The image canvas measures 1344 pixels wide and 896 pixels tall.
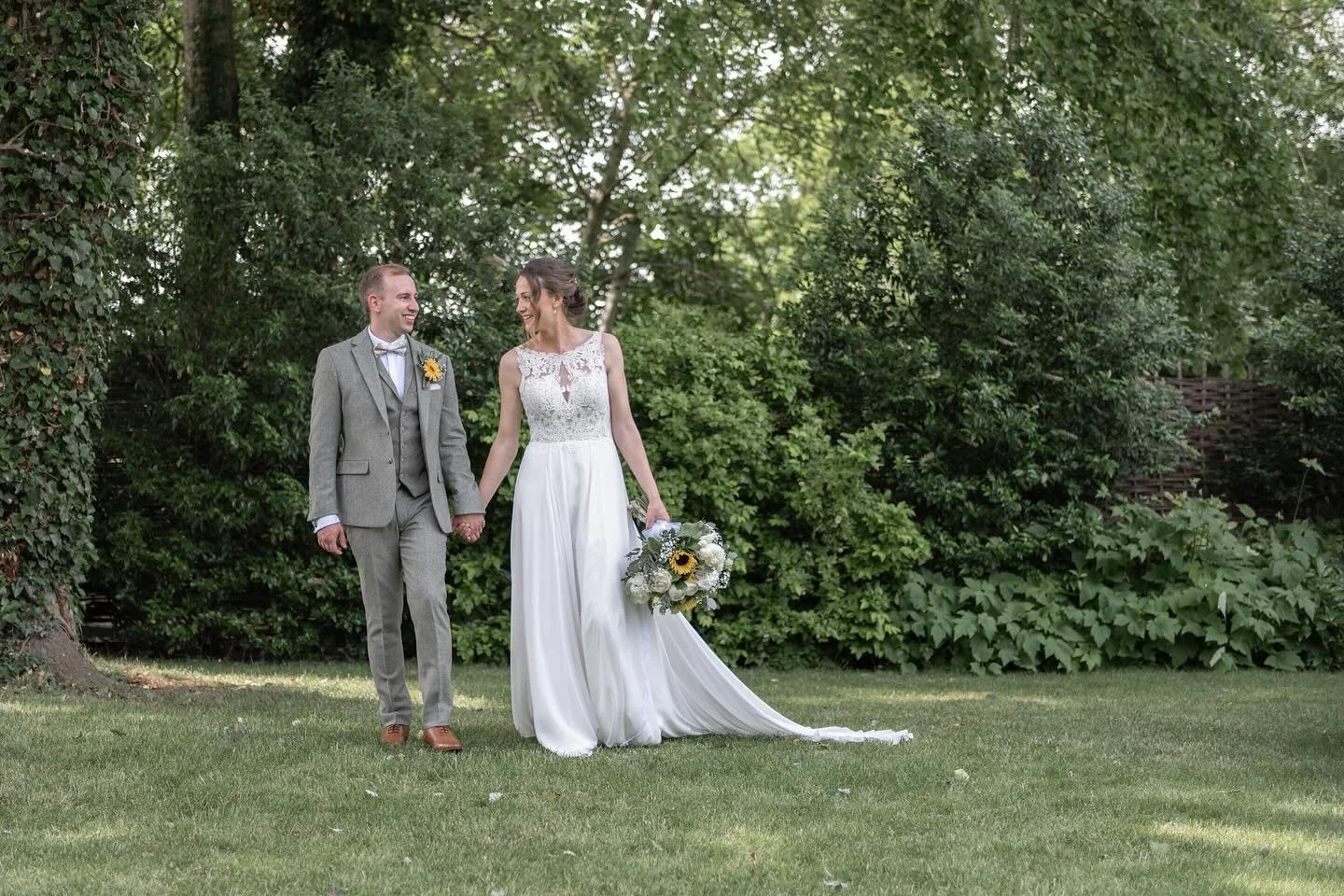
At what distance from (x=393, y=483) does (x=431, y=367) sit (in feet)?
1.85

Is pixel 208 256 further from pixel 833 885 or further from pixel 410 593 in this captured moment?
pixel 833 885

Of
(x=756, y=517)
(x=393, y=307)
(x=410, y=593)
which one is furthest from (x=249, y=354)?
(x=410, y=593)

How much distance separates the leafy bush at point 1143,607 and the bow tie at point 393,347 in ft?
18.9

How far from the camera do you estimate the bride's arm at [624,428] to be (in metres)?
6.93

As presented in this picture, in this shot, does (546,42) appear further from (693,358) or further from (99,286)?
(99,286)

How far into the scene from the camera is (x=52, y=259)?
830 cm

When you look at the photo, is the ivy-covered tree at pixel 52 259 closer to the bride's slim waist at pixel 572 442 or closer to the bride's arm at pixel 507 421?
the bride's arm at pixel 507 421

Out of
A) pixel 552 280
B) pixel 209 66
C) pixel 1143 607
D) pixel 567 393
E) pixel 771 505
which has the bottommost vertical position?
pixel 1143 607

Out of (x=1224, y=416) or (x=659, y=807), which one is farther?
(x=1224, y=416)

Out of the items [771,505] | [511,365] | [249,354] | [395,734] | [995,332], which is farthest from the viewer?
[995,332]

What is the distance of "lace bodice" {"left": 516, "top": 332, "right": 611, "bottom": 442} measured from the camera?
22.6ft

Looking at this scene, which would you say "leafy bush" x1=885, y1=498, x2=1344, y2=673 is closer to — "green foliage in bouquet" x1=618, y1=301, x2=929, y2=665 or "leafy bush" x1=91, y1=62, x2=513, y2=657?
"green foliage in bouquet" x1=618, y1=301, x2=929, y2=665

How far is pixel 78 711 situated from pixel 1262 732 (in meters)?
6.05

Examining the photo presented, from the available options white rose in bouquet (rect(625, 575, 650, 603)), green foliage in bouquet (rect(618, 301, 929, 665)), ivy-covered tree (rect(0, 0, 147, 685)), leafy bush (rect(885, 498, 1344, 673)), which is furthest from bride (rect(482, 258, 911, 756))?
leafy bush (rect(885, 498, 1344, 673))
